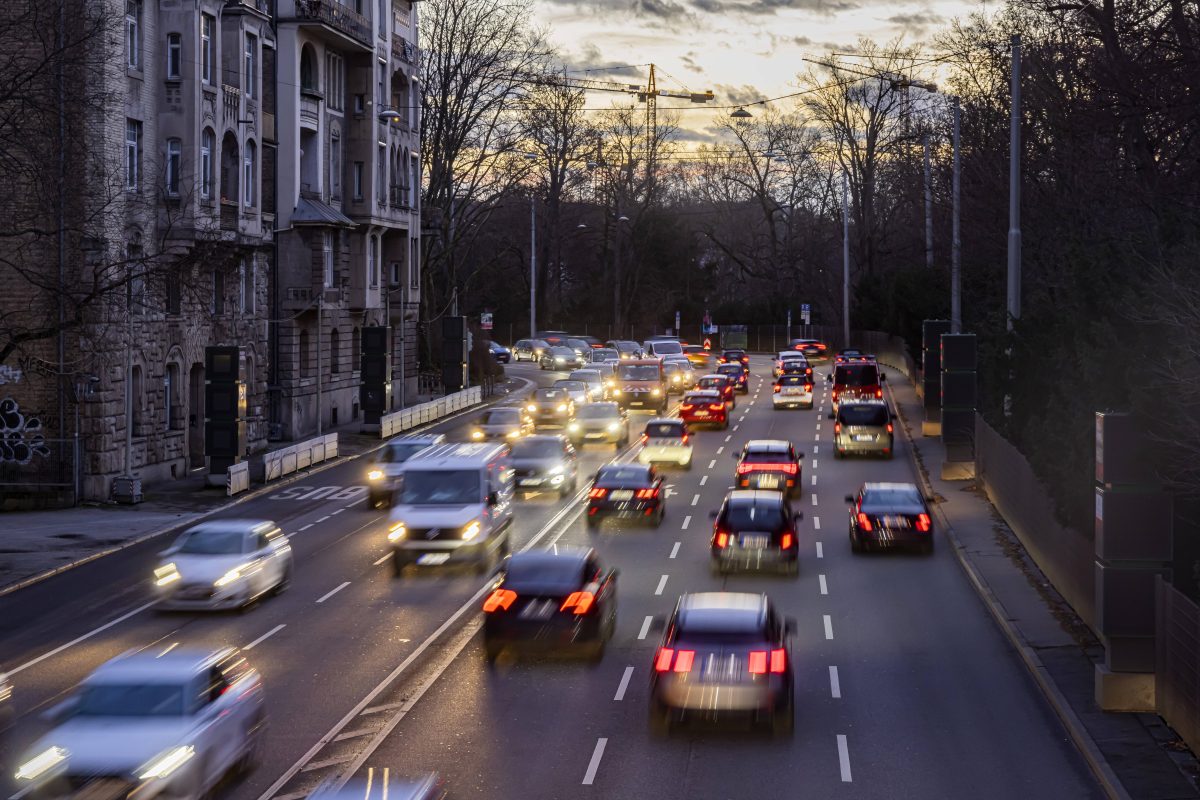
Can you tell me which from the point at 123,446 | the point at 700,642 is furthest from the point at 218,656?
the point at 123,446

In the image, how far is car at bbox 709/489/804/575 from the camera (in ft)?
98.6

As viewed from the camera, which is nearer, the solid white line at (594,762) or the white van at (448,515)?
the solid white line at (594,762)

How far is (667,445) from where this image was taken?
47.3 m

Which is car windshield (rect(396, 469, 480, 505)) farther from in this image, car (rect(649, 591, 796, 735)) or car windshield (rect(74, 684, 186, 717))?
car windshield (rect(74, 684, 186, 717))

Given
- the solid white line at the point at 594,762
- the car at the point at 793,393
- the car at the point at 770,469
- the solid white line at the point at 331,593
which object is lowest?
the solid white line at the point at 594,762

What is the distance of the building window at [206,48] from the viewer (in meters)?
47.4

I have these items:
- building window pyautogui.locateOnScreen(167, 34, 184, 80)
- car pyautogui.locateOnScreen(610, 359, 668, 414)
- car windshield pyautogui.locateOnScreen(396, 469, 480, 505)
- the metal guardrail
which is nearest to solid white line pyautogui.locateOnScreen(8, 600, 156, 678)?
car windshield pyautogui.locateOnScreen(396, 469, 480, 505)

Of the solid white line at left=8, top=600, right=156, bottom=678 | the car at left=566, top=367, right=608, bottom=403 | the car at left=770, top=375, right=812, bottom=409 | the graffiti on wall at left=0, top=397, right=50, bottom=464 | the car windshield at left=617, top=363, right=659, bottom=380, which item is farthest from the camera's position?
the car at left=770, top=375, right=812, bottom=409

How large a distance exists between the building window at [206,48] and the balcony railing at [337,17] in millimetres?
9398

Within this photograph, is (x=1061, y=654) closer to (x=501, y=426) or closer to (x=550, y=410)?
(x=501, y=426)

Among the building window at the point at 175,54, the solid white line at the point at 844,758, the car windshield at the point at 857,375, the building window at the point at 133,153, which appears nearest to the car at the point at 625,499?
the building window at the point at 133,153

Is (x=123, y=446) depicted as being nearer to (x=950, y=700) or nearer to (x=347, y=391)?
(x=347, y=391)

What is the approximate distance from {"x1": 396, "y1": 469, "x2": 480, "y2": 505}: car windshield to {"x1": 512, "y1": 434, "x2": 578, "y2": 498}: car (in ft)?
34.1

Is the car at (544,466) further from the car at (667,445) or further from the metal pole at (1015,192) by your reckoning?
the metal pole at (1015,192)
